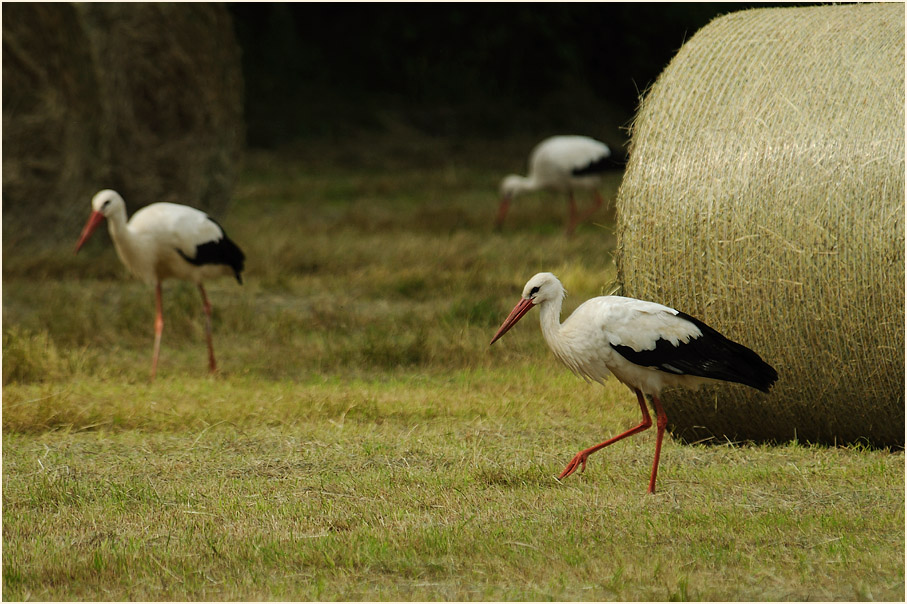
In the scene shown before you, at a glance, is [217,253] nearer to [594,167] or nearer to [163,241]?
[163,241]

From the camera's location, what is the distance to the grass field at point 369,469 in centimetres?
371

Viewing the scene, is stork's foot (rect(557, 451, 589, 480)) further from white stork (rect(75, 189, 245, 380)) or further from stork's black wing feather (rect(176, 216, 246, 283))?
stork's black wing feather (rect(176, 216, 246, 283))

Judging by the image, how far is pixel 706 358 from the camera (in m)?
4.65

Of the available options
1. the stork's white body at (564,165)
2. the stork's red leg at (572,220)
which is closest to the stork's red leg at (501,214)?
the stork's white body at (564,165)

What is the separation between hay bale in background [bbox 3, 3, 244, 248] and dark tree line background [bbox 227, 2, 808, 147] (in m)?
7.55

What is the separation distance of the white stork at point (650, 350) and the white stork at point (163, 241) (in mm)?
3180

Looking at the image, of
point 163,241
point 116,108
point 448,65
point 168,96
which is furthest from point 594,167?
point 448,65

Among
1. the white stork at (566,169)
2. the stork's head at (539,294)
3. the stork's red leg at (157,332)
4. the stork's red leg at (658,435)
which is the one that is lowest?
the white stork at (566,169)

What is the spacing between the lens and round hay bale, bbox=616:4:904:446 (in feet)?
16.0

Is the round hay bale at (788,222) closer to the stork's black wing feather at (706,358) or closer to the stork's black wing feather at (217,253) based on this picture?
the stork's black wing feather at (706,358)

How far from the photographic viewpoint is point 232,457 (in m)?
5.20

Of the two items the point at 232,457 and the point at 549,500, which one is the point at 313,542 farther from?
the point at 232,457

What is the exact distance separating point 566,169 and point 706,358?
839cm

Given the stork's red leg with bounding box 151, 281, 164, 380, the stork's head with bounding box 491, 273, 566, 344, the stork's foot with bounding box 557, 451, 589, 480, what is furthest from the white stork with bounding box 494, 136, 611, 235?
the stork's foot with bounding box 557, 451, 589, 480
